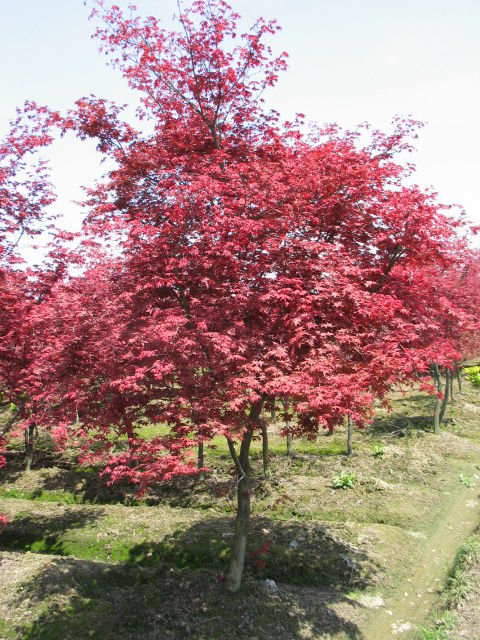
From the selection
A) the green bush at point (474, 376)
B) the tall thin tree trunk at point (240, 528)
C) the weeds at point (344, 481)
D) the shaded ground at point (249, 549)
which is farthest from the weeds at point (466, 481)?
the green bush at point (474, 376)

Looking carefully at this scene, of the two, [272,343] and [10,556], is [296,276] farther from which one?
[10,556]

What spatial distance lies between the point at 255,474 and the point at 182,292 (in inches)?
366

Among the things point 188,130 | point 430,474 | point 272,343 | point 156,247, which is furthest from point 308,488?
point 188,130

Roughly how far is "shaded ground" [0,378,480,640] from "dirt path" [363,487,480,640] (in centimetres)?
4

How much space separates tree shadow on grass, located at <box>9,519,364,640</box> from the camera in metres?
6.73

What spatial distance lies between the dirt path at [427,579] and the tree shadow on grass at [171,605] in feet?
1.62

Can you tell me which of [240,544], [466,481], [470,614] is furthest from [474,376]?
[240,544]

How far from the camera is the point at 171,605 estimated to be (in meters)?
7.32

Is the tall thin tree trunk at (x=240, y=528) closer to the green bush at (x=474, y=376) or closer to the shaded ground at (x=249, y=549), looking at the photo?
the shaded ground at (x=249, y=549)

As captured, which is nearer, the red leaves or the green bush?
the red leaves

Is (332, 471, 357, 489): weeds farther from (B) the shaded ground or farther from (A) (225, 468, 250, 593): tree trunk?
(A) (225, 468, 250, 593): tree trunk

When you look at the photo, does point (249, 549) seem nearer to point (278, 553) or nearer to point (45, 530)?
point (278, 553)

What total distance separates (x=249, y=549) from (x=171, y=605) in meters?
2.33

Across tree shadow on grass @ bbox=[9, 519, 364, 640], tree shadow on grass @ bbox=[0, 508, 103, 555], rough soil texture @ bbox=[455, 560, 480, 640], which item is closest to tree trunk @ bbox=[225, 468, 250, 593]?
tree shadow on grass @ bbox=[9, 519, 364, 640]
